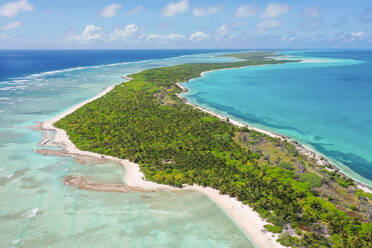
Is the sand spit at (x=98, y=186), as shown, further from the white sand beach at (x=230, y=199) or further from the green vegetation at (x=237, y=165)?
the green vegetation at (x=237, y=165)

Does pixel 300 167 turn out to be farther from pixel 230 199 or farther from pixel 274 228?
pixel 274 228

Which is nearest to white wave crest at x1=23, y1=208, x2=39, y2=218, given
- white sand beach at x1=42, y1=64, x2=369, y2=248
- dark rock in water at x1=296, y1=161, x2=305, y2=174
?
white sand beach at x1=42, y1=64, x2=369, y2=248

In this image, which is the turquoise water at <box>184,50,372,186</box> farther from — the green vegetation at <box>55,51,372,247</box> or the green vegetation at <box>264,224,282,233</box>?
the green vegetation at <box>264,224,282,233</box>

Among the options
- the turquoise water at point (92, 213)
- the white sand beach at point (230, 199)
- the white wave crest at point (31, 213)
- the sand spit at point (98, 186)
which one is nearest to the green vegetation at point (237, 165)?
the white sand beach at point (230, 199)

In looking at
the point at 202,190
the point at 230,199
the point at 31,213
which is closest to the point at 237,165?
the point at 202,190

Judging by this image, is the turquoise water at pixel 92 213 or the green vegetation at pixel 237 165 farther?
the green vegetation at pixel 237 165

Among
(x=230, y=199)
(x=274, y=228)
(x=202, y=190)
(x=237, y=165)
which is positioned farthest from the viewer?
(x=237, y=165)
